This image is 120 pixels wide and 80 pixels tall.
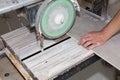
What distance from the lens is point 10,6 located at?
79 cm

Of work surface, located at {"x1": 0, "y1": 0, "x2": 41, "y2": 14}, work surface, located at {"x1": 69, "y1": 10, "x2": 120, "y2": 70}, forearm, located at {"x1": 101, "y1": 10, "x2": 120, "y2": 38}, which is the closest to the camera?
work surface, located at {"x1": 0, "y1": 0, "x2": 41, "y2": 14}

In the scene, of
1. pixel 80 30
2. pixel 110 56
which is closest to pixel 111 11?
pixel 80 30

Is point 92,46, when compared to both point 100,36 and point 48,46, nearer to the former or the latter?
point 100,36

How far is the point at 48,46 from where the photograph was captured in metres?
1.00

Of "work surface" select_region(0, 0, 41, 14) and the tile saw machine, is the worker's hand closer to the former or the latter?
the tile saw machine

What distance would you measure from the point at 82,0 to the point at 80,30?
329 mm

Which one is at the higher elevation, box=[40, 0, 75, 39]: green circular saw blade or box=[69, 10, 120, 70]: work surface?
box=[40, 0, 75, 39]: green circular saw blade

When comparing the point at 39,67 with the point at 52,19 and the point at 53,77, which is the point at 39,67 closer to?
the point at 53,77

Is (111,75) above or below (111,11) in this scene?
below

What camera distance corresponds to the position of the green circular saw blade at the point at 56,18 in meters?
0.87


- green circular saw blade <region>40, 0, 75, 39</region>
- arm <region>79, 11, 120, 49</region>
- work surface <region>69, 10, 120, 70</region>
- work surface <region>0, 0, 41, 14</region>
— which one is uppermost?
work surface <region>0, 0, 41, 14</region>

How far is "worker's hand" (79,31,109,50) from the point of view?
3.22 ft

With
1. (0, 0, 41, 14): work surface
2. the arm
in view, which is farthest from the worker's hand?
(0, 0, 41, 14): work surface

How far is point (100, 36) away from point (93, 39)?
0.13 feet
